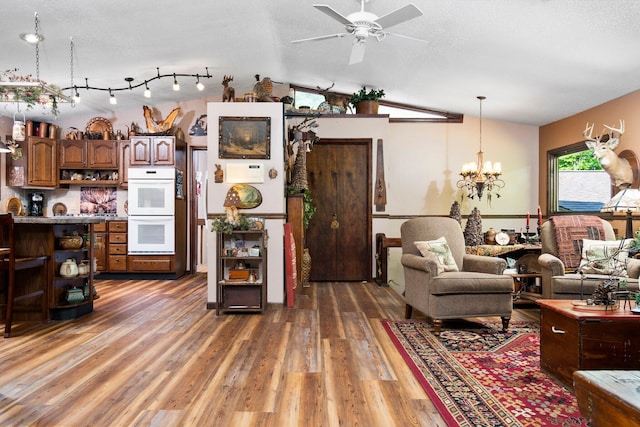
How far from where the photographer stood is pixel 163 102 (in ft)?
25.2

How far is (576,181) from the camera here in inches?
256

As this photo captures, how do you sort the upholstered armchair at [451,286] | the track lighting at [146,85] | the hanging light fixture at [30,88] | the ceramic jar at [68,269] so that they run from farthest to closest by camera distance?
the track lighting at [146,85]
the ceramic jar at [68,269]
the hanging light fixture at [30,88]
the upholstered armchair at [451,286]

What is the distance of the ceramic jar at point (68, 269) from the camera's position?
4.33 meters

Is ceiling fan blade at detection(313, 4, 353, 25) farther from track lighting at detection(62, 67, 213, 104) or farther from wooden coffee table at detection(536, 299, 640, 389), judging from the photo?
track lighting at detection(62, 67, 213, 104)

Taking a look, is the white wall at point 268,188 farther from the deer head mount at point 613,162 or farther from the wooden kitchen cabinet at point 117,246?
the deer head mount at point 613,162

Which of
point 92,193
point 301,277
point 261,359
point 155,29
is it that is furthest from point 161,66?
point 261,359

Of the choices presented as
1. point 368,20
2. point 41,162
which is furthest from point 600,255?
point 41,162

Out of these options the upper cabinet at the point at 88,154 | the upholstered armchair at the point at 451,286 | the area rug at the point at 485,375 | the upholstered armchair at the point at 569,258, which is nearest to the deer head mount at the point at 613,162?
the upholstered armchair at the point at 569,258

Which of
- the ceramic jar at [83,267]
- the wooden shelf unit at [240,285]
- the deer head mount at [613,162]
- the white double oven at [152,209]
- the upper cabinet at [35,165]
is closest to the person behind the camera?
the ceramic jar at [83,267]

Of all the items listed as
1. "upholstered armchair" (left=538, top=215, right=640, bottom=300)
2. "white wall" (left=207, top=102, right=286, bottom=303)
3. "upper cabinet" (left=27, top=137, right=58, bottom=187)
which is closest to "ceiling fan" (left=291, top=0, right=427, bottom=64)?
"white wall" (left=207, top=102, right=286, bottom=303)

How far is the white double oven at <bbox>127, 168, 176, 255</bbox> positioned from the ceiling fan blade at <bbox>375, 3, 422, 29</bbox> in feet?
14.9

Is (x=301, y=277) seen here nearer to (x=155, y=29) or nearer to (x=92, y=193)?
(x=155, y=29)

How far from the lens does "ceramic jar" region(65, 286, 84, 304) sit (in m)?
4.43

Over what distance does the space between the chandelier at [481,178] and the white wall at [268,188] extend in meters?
2.94
